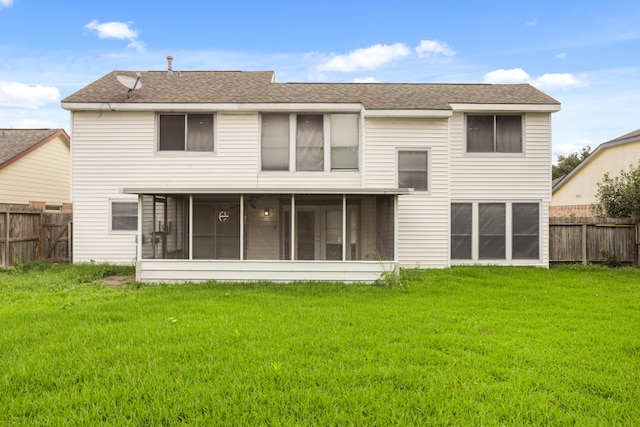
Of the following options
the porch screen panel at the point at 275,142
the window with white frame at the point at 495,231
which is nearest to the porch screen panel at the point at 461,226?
the window with white frame at the point at 495,231

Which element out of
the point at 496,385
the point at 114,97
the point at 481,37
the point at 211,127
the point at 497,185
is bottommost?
the point at 496,385

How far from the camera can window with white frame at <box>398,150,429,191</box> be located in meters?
11.1

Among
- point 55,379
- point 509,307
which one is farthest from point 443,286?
point 55,379

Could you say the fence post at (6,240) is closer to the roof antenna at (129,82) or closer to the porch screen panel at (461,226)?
the roof antenna at (129,82)

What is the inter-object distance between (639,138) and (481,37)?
7908 millimetres

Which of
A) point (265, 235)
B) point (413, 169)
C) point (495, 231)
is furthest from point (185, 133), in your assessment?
point (495, 231)

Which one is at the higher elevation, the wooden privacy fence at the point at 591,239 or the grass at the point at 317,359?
the wooden privacy fence at the point at 591,239

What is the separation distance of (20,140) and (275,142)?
1244 centimetres

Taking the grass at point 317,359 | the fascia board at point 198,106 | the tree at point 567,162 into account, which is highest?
the tree at point 567,162

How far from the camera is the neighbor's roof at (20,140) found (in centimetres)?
1478

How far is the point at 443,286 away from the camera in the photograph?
8484mm

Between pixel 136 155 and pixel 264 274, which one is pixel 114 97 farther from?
pixel 264 274

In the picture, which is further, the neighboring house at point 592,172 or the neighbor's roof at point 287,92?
the neighboring house at point 592,172

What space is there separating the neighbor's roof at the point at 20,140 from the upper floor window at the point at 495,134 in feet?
54.0
